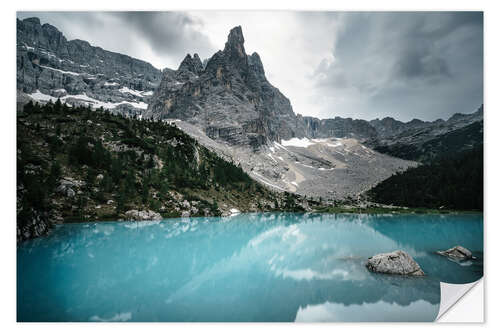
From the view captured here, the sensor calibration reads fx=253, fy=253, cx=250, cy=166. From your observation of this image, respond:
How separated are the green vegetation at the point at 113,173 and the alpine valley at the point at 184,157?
184 millimetres

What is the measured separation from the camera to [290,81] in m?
16.9

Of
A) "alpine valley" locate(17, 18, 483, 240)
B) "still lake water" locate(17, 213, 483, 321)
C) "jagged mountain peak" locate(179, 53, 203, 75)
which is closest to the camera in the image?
"still lake water" locate(17, 213, 483, 321)

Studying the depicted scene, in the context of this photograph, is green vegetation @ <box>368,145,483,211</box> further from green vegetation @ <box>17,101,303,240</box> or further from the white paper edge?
the white paper edge

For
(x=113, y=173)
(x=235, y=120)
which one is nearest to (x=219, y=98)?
(x=235, y=120)

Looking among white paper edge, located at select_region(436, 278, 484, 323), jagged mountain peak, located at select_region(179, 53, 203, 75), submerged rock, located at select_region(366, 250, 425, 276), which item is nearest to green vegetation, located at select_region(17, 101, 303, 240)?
submerged rock, located at select_region(366, 250, 425, 276)

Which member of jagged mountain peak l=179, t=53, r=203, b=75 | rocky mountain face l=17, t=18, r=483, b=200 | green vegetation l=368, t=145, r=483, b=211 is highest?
jagged mountain peak l=179, t=53, r=203, b=75

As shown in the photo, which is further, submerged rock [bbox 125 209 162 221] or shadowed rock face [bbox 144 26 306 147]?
shadowed rock face [bbox 144 26 306 147]

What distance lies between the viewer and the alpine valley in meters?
26.7

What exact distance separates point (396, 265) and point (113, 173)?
3648 cm

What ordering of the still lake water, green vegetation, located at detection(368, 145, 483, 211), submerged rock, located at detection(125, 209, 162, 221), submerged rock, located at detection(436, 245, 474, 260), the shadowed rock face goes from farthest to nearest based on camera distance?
1. the shadowed rock face
2. green vegetation, located at detection(368, 145, 483, 211)
3. submerged rock, located at detection(125, 209, 162, 221)
4. submerged rock, located at detection(436, 245, 474, 260)
5. the still lake water

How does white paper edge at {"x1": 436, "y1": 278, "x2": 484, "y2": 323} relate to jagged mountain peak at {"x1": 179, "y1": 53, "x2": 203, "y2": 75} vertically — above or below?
below

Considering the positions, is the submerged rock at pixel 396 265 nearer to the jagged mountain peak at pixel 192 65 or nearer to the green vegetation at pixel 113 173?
the green vegetation at pixel 113 173

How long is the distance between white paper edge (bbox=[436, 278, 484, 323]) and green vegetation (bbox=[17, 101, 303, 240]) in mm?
21129

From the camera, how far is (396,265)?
1127 cm
